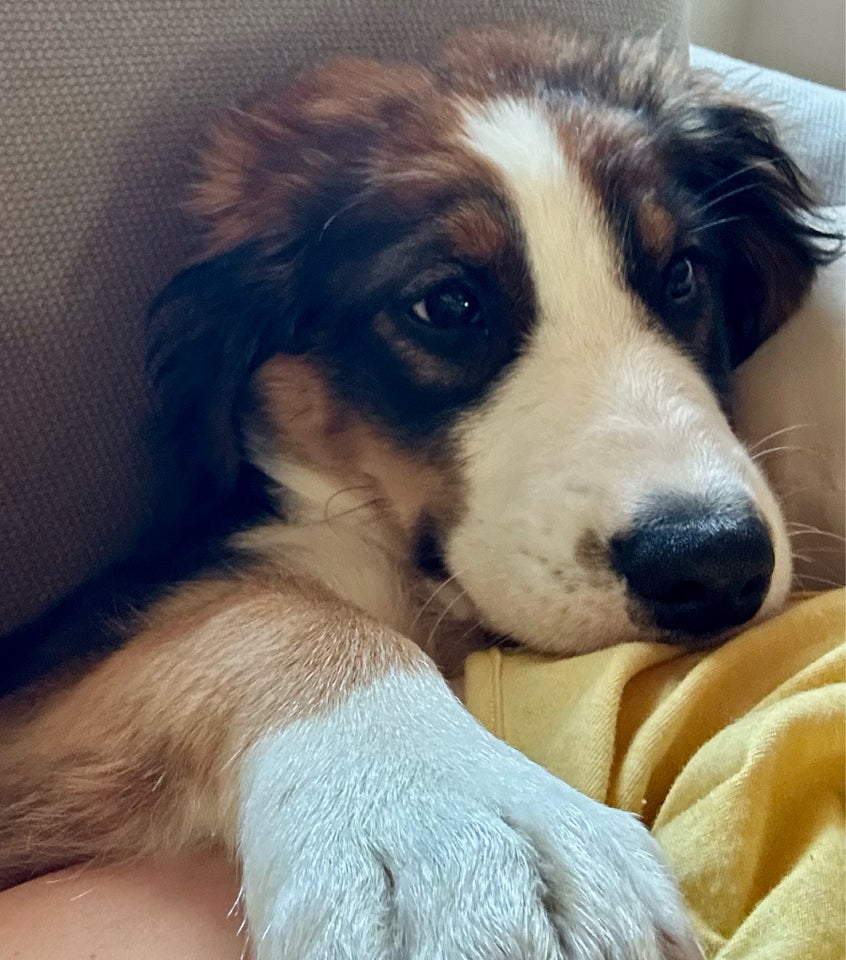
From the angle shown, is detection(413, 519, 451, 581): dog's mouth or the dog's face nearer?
the dog's face

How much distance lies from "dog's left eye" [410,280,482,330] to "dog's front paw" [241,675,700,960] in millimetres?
552

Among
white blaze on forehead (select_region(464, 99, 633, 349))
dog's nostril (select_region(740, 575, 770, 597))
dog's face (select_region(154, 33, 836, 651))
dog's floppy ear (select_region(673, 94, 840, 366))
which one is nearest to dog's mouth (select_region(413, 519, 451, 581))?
dog's face (select_region(154, 33, 836, 651))

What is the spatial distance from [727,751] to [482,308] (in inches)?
Answer: 25.7

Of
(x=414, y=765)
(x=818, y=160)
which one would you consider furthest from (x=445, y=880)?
(x=818, y=160)

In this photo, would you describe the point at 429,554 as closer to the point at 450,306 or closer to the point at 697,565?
the point at 450,306

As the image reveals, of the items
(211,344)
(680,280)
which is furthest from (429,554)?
(680,280)

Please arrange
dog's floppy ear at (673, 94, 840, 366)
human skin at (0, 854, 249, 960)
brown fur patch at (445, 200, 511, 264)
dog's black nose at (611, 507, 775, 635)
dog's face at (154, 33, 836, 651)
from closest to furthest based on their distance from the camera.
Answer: human skin at (0, 854, 249, 960), dog's black nose at (611, 507, 775, 635), dog's face at (154, 33, 836, 651), brown fur patch at (445, 200, 511, 264), dog's floppy ear at (673, 94, 840, 366)

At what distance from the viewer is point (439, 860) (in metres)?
0.81

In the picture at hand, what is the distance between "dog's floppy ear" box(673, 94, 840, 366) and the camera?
1.54 m

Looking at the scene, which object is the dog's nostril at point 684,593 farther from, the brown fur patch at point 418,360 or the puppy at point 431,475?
the brown fur patch at point 418,360

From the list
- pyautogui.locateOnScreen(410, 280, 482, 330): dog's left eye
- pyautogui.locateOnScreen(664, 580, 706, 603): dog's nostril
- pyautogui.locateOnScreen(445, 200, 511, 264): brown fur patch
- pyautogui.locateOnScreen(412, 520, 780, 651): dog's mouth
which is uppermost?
pyautogui.locateOnScreen(445, 200, 511, 264): brown fur patch

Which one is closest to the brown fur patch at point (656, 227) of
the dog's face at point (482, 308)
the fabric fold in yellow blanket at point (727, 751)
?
the dog's face at point (482, 308)

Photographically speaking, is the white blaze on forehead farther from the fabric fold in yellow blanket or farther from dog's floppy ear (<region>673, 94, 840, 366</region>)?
the fabric fold in yellow blanket

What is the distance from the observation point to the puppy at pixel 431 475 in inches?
33.9
